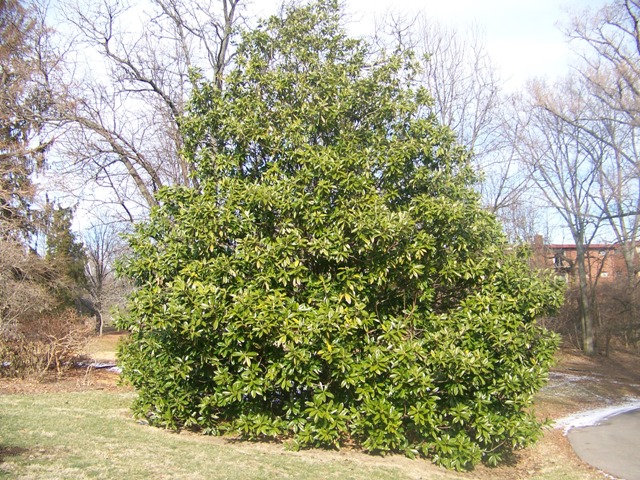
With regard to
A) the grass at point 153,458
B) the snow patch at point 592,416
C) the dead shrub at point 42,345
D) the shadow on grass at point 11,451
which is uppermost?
the dead shrub at point 42,345

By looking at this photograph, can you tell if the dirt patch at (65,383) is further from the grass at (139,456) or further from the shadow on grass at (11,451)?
the shadow on grass at (11,451)

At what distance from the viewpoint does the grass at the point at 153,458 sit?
5773 millimetres

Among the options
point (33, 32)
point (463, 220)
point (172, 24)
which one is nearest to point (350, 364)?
point (463, 220)

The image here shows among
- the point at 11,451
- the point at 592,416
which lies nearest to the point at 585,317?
the point at 592,416

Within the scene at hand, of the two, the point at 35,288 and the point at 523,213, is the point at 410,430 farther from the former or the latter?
the point at 523,213

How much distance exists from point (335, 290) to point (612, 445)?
684 cm

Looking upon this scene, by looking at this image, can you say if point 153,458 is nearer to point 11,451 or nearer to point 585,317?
point 11,451

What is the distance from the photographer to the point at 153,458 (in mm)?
6496

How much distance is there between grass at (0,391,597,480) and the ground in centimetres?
4

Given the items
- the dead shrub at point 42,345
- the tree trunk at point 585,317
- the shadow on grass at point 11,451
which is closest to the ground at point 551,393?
the dead shrub at point 42,345

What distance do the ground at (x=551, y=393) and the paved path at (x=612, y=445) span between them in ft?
0.87

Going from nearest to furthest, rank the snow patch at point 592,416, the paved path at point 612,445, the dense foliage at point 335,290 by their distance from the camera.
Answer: the dense foliage at point 335,290
the paved path at point 612,445
the snow patch at point 592,416

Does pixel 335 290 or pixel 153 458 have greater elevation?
pixel 335 290

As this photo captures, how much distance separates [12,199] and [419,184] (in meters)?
12.9
